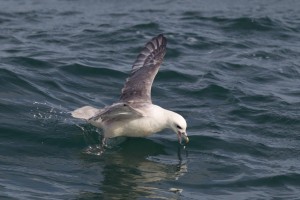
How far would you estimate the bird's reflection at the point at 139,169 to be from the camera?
28.5 feet

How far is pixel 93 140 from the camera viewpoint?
10328 mm

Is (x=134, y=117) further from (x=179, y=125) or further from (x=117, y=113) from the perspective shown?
(x=179, y=125)

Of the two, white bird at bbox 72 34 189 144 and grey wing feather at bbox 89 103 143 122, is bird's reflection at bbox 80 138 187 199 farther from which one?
grey wing feather at bbox 89 103 143 122

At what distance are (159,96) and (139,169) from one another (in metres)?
3.24

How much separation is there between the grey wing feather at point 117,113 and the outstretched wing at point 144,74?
61cm

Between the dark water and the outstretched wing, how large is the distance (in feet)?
1.91

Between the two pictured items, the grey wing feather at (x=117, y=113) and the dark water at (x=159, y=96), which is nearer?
the dark water at (x=159, y=96)

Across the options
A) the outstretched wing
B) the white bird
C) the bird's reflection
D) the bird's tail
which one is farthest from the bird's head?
the bird's tail

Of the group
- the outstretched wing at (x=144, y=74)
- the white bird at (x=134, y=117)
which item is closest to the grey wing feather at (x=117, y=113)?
the white bird at (x=134, y=117)

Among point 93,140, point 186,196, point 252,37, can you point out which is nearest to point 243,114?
point 93,140

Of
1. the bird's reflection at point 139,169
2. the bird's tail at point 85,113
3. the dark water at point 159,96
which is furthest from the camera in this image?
the bird's tail at point 85,113

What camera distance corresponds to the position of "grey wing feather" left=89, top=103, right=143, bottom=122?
925 cm

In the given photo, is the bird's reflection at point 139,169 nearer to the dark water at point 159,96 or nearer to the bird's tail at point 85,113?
the dark water at point 159,96

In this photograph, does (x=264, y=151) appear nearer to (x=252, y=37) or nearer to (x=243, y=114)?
(x=243, y=114)
